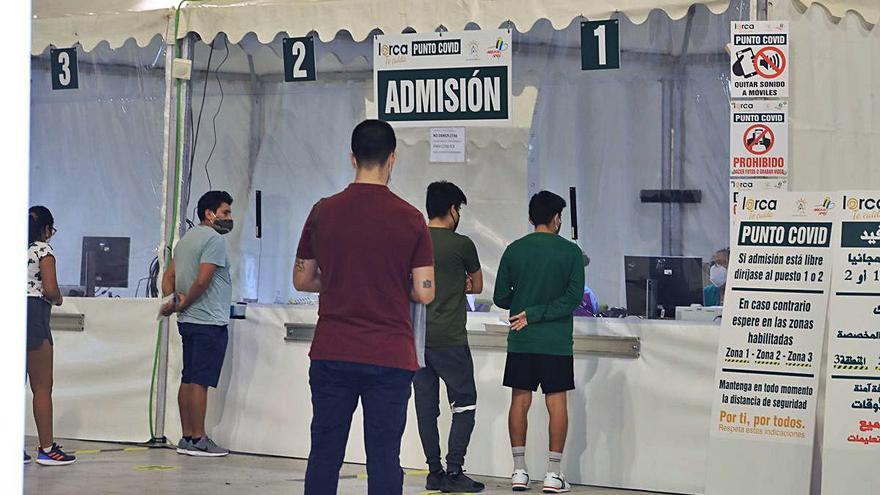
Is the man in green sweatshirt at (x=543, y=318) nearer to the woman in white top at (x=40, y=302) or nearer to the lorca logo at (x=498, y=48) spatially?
the lorca logo at (x=498, y=48)

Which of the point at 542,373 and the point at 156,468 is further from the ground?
the point at 542,373

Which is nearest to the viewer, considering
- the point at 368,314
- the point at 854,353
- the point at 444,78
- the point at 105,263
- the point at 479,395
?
the point at 368,314

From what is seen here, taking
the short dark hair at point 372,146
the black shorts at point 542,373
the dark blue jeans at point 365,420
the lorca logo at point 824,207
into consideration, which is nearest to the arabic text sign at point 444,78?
the black shorts at point 542,373

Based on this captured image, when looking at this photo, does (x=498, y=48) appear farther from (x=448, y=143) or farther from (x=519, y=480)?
(x=519, y=480)

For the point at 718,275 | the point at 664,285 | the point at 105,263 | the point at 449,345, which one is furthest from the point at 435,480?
the point at 105,263

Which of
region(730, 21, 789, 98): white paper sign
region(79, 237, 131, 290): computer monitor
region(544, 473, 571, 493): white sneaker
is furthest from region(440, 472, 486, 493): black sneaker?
region(79, 237, 131, 290): computer monitor

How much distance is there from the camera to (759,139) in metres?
6.25

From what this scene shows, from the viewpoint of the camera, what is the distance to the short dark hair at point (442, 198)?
6.21 meters

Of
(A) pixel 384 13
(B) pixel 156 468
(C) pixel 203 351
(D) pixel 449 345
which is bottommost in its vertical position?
(B) pixel 156 468

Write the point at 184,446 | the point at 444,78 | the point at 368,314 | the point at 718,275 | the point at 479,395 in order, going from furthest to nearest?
the point at 184,446 → the point at 444,78 → the point at 479,395 → the point at 718,275 → the point at 368,314

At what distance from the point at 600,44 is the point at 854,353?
2.22 m

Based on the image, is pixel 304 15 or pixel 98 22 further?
pixel 98 22

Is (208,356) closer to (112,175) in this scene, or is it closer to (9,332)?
(112,175)

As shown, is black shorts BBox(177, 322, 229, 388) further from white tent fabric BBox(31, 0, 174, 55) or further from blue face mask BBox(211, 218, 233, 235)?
white tent fabric BBox(31, 0, 174, 55)
